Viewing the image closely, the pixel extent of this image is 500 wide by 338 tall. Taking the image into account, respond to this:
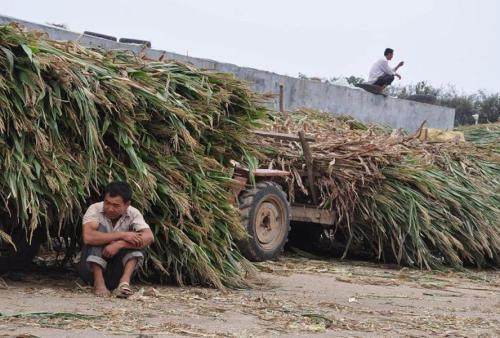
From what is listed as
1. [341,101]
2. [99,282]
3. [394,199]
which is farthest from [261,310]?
[341,101]

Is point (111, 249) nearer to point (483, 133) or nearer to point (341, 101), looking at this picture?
point (341, 101)

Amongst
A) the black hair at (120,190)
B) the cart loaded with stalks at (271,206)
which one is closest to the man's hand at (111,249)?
the black hair at (120,190)

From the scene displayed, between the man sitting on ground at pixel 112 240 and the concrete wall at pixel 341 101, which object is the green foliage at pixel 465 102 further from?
the man sitting on ground at pixel 112 240

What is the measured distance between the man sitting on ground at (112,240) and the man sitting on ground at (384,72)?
1387cm

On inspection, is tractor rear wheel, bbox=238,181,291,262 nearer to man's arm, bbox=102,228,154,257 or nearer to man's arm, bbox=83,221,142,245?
man's arm, bbox=102,228,154,257

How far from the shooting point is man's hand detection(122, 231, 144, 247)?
8445mm

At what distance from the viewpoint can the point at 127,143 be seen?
8844mm

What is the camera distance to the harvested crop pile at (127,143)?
816 centimetres

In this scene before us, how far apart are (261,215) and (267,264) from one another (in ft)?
2.02

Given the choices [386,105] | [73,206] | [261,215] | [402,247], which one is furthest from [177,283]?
[386,105]

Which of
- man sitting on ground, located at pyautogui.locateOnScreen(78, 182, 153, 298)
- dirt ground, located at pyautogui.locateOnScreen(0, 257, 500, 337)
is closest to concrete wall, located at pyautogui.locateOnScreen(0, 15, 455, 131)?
dirt ground, located at pyautogui.locateOnScreen(0, 257, 500, 337)

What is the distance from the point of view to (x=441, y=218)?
1390 centimetres

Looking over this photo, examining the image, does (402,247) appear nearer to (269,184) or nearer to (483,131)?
(269,184)

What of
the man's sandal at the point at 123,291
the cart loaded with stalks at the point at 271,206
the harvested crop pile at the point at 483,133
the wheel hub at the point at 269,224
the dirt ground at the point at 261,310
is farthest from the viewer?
the harvested crop pile at the point at 483,133
